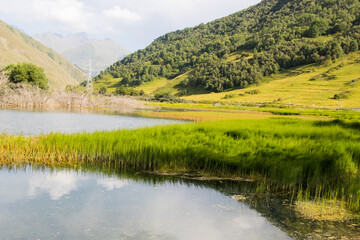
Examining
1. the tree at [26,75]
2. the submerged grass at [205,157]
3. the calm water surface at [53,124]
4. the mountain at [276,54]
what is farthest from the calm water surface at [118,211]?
the mountain at [276,54]

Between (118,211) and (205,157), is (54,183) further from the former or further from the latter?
(205,157)

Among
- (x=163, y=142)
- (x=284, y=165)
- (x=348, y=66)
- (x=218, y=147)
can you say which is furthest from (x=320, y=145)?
(x=348, y=66)

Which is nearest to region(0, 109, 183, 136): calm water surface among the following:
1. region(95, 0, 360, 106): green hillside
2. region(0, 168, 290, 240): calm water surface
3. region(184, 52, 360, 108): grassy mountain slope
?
region(0, 168, 290, 240): calm water surface

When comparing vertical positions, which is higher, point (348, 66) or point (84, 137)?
point (348, 66)

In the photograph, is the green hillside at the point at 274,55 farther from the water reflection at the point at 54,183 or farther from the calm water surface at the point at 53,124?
the water reflection at the point at 54,183

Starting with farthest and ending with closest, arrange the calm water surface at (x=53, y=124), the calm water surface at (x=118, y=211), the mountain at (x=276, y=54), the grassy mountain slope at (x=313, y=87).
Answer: the mountain at (x=276, y=54)
the grassy mountain slope at (x=313, y=87)
the calm water surface at (x=53, y=124)
the calm water surface at (x=118, y=211)

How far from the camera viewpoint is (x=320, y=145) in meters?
12.1

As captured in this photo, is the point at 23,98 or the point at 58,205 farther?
the point at 23,98

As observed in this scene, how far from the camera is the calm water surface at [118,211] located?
5979 millimetres

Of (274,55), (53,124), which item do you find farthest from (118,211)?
(274,55)

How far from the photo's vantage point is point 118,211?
699 cm

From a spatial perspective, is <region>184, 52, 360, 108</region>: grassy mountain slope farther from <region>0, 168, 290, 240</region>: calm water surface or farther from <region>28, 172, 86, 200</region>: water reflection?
<region>28, 172, 86, 200</region>: water reflection

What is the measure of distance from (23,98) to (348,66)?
4589 inches

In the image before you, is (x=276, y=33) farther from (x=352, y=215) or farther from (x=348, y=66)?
(x=352, y=215)
